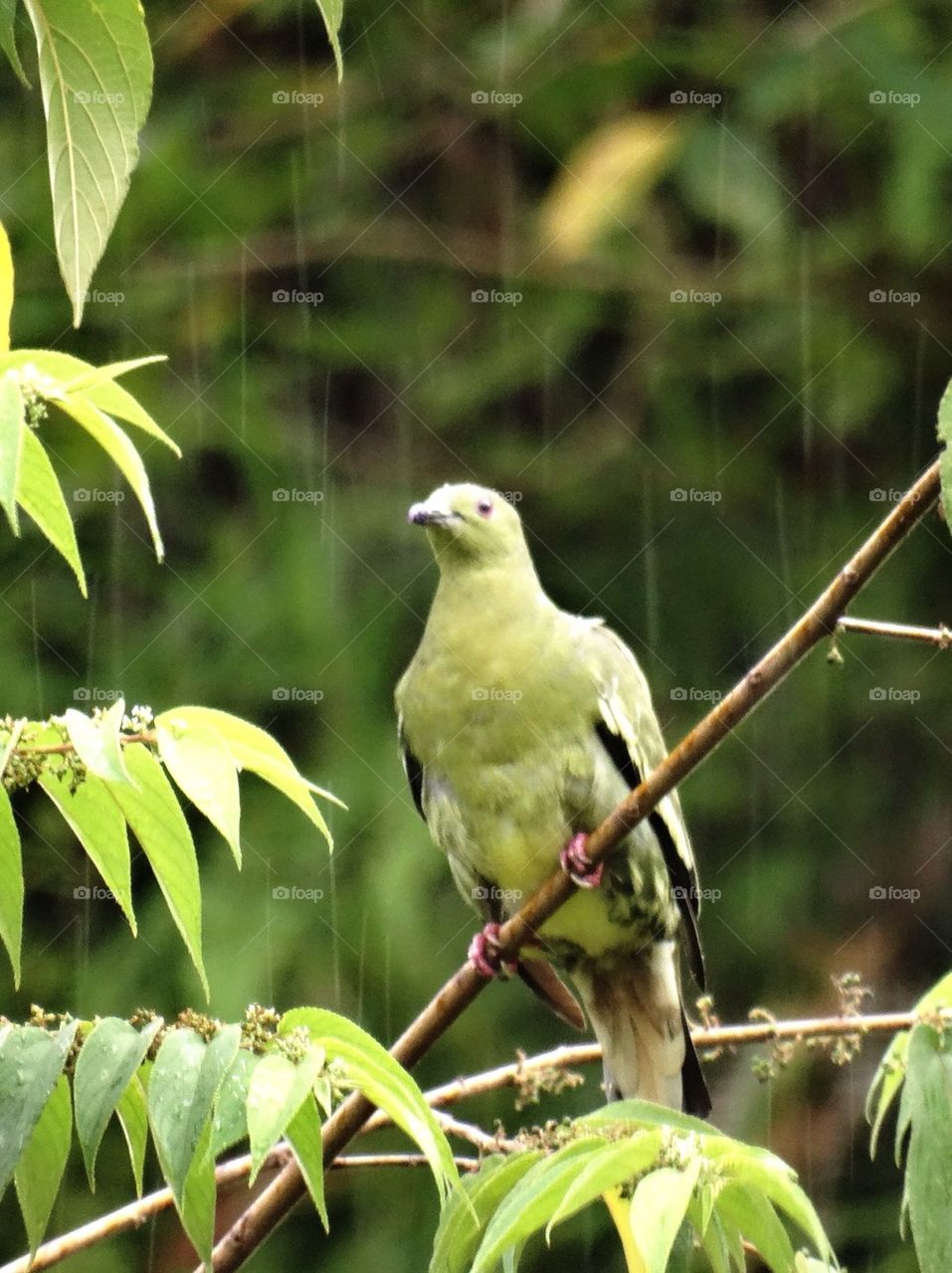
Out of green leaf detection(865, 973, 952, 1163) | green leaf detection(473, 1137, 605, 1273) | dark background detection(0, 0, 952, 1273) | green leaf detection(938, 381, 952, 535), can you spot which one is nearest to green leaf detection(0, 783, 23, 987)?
green leaf detection(473, 1137, 605, 1273)

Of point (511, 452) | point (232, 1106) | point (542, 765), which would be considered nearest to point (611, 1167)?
point (232, 1106)

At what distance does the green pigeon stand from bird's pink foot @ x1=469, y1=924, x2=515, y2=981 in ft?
0.29

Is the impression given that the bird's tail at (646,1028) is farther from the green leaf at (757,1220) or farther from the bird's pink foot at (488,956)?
the green leaf at (757,1220)

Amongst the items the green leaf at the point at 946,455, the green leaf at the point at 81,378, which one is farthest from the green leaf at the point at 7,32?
the green leaf at the point at 946,455

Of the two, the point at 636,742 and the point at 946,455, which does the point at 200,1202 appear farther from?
the point at 636,742

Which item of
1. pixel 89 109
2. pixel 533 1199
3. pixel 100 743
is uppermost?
pixel 89 109

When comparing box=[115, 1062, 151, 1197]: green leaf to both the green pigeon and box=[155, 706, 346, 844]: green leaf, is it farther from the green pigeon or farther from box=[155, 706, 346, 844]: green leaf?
the green pigeon

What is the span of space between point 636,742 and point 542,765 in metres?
0.19

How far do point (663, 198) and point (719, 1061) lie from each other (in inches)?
110

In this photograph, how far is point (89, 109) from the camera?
1.37 metres

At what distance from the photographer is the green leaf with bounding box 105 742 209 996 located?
55.5 inches

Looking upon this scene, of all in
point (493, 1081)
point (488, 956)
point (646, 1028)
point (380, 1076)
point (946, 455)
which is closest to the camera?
point (946, 455)

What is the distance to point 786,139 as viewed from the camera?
587 cm

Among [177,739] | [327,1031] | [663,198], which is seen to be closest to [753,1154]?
[327,1031]
